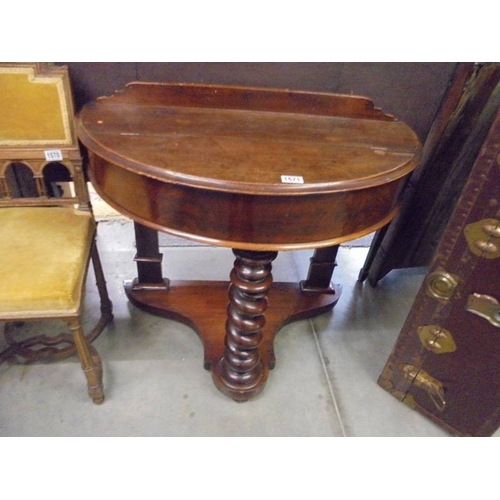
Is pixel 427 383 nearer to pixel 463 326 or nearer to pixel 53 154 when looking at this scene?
pixel 463 326

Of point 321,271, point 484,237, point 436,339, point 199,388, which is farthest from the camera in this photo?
point 321,271

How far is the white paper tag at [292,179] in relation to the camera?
0.83 meters

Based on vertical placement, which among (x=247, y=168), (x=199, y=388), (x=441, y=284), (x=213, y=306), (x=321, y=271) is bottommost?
(x=199, y=388)

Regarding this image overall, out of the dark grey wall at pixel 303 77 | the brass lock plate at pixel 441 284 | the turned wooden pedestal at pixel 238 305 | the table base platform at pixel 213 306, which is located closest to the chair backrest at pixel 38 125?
the dark grey wall at pixel 303 77

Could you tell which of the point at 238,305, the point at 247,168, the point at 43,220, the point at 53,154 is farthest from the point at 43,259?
the point at 247,168

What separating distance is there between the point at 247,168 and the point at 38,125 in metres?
0.77

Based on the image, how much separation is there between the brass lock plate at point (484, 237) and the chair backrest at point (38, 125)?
46.9 inches

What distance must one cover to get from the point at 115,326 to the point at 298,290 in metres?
0.82

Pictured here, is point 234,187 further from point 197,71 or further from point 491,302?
point 491,302

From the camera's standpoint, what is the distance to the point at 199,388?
1.51 metres

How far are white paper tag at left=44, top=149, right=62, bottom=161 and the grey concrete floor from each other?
0.74m

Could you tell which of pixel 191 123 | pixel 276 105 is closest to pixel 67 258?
pixel 191 123

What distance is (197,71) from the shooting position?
51.5 inches

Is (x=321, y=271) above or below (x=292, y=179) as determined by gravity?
below
